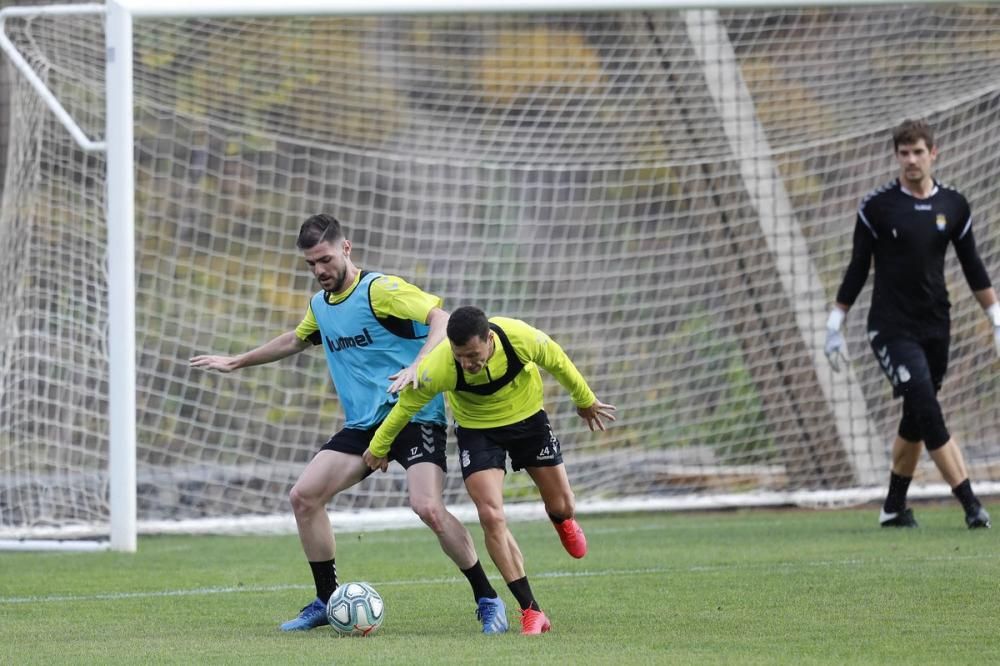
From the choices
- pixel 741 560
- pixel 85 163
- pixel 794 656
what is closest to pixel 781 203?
pixel 741 560

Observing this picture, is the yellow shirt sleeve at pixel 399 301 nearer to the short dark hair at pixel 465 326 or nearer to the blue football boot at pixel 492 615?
the short dark hair at pixel 465 326

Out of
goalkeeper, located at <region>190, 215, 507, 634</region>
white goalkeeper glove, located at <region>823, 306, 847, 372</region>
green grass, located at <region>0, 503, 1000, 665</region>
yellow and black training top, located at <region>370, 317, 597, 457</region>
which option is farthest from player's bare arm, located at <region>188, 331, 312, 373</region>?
white goalkeeper glove, located at <region>823, 306, 847, 372</region>

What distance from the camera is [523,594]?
20.8ft

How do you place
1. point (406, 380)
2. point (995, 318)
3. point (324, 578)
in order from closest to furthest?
point (406, 380) < point (324, 578) < point (995, 318)

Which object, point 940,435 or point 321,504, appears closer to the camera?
point 321,504

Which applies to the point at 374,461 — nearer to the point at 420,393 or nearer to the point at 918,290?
the point at 420,393

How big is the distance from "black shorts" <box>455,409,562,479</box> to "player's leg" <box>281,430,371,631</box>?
1.76 feet

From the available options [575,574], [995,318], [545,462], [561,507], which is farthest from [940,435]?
[545,462]

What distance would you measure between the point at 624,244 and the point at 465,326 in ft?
23.4

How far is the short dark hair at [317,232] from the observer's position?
261 inches

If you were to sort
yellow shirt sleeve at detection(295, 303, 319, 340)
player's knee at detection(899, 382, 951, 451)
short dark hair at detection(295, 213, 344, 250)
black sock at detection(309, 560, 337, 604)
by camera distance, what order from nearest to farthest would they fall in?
short dark hair at detection(295, 213, 344, 250) → black sock at detection(309, 560, 337, 604) → yellow shirt sleeve at detection(295, 303, 319, 340) → player's knee at detection(899, 382, 951, 451)

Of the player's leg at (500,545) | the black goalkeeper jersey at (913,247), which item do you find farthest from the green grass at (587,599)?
the black goalkeeper jersey at (913,247)

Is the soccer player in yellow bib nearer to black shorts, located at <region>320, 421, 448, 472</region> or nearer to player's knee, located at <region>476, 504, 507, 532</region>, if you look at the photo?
player's knee, located at <region>476, 504, 507, 532</region>

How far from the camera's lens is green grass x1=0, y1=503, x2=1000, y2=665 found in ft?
18.4
